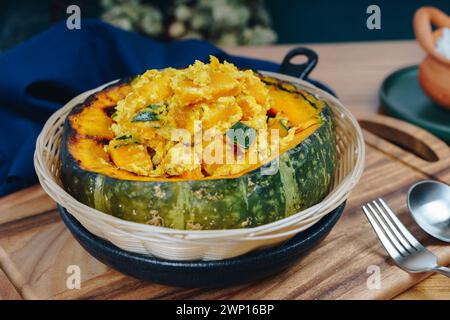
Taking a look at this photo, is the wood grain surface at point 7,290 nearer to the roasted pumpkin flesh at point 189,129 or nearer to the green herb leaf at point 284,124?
the roasted pumpkin flesh at point 189,129

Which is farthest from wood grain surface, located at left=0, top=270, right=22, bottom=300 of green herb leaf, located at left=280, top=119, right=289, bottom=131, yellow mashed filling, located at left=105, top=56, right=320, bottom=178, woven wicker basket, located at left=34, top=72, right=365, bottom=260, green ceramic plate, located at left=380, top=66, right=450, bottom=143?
green ceramic plate, located at left=380, top=66, right=450, bottom=143

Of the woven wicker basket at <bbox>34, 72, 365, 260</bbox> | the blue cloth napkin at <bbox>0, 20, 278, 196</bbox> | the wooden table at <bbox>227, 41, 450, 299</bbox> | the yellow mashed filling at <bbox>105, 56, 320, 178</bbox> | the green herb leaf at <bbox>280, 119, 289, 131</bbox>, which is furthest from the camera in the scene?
the wooden table at <bbox>227, 41, 450, 299</bbox>

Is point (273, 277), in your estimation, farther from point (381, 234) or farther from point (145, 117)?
point (145, 117)

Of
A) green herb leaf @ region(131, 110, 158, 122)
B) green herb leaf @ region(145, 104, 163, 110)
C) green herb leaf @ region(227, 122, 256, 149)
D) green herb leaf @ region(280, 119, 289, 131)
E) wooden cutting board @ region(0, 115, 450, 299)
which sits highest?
green herb leaf @ region(145, 104, 163, 110)

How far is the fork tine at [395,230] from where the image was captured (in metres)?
1.06

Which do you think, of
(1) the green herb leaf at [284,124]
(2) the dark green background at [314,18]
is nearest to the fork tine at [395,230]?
(1) the green herb leaf at [284,124]

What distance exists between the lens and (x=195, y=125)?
955 millimetres

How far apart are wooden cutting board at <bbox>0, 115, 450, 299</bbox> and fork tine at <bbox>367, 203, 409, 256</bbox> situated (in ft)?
0.10

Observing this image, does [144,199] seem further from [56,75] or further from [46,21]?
[46,21]

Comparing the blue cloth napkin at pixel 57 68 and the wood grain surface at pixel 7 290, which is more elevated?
the blue cloth napkin at pixel 57 68

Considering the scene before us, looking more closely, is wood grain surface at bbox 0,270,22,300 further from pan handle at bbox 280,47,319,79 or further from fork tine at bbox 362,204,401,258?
pan handle at bbox 280,47,319,79

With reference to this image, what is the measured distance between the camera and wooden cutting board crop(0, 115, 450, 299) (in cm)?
97

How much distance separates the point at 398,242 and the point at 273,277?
27 centimetres

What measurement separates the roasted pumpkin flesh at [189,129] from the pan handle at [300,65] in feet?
1.10
